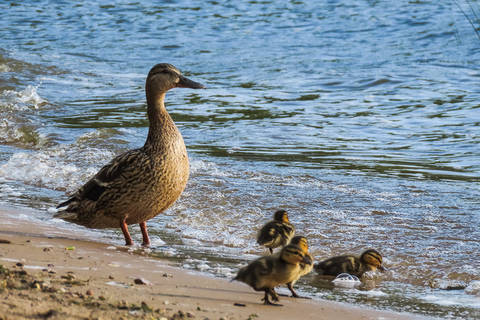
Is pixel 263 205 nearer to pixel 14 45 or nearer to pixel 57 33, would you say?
pixel 14 45

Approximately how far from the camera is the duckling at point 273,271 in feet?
15.1

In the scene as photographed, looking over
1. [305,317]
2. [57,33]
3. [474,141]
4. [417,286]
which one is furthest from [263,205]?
[57,33]

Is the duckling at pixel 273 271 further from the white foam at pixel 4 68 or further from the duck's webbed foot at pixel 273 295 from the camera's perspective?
the white foam at pixel 4 68

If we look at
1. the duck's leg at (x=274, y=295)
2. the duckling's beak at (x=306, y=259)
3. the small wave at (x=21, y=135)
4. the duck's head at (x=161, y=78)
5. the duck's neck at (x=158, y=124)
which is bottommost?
the small wave at (x=21, y=135)

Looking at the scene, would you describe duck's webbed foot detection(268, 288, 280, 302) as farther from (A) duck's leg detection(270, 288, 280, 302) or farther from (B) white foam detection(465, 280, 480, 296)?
(B) white foam detection(465, 280, 480, 296)

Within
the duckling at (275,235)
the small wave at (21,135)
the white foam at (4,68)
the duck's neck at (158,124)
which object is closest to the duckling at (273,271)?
the duckling at (275,235)

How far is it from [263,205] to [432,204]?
164 centimetres

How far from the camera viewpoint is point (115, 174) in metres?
5.93

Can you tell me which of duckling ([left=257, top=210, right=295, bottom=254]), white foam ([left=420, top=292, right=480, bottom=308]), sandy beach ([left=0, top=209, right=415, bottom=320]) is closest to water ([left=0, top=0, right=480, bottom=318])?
white foam ([left=420, top=292, right=480, bottom=308])

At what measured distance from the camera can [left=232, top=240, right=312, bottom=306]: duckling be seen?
460 centimetres

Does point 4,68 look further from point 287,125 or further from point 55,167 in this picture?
point 55,167

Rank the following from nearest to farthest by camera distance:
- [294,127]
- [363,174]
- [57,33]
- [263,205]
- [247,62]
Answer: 1. [263,205]
2. [363,174]
3. [294,127]
4. [247,62]
5. [57,33]

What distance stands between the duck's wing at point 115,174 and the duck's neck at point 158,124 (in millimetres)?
150

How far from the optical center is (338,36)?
18844mm
